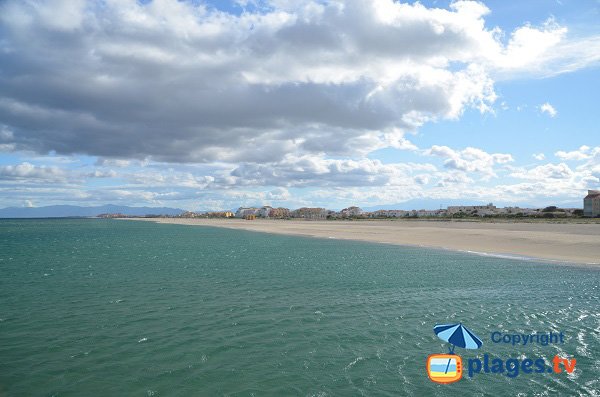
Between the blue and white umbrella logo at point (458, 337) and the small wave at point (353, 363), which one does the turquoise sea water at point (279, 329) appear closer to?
the small wave at point (353, 363)

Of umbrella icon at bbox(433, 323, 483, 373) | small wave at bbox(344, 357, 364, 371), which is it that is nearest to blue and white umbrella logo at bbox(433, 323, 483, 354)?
umbrella icon at bbox(433, 323, 483, 373)

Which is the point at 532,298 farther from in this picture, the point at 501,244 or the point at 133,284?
the point at 501,244

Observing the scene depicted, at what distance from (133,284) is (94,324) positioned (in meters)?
9.40

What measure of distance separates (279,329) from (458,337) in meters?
6.46

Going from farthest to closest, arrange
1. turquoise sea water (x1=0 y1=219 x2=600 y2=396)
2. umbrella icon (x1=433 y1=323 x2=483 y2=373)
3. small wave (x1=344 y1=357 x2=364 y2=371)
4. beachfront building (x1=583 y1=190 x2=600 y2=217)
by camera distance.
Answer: beachfront building (x1=583 y1=190 x2=600 y2=217), umbrella icon (x1=433 y1=323 x2=483 y2=373), small wave (x1=344 y1=357 x2=364 y2=371), turquoise sea water (x1=0 y1=219 x2=600 y2=396)

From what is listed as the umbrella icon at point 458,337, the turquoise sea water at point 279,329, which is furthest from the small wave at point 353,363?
the umbrella icon at point 458,337

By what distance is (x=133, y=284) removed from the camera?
25.4m

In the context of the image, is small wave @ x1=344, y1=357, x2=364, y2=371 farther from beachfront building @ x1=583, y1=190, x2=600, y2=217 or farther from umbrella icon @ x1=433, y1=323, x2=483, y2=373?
beachfront building @ x1=583, y1=190, x2=600, y2=217

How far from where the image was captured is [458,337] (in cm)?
1362

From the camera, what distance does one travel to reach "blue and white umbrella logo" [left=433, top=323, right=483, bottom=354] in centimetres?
1319

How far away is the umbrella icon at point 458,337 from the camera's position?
43.3 ft

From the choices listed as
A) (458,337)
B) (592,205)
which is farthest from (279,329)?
(592,205)

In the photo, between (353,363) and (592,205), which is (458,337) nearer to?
(353,363)

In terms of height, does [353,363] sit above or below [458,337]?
below
